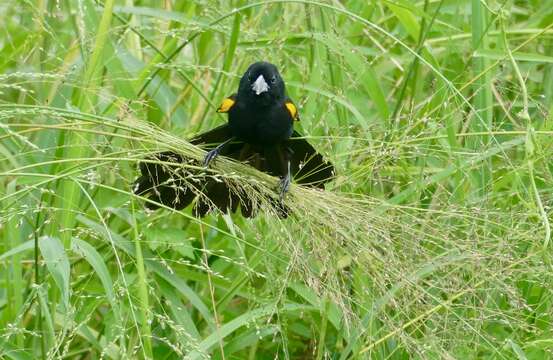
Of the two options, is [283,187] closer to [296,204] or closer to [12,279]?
[296,204]

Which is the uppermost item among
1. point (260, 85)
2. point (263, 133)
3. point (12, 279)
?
point (260, 85)

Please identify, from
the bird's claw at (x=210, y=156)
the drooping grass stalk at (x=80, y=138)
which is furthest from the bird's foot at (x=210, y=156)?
the drooping grass stalk at (x=80, y=138)

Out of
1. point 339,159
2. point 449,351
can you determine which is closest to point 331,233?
point 449,351

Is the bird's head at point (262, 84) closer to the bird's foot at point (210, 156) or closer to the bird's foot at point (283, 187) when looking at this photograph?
the bird's foot at point (210, 156)

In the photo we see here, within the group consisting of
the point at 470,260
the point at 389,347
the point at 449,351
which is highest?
the point at 470,260

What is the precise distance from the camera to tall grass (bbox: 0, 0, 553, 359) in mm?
2186

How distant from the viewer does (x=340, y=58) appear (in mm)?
3033

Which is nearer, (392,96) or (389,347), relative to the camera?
(389,347)

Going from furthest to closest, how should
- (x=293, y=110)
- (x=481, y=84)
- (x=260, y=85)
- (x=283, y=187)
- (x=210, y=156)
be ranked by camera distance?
1. (x=293, y=110)
2. (x=260, y=85)
3. (x=481, y=84)
4. (x=210, y=156)
5. (x=283, y=187)

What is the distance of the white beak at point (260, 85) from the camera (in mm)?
2969

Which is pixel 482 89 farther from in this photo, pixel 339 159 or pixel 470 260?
pixel 470 260

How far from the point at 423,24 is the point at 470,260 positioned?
1.08 metres

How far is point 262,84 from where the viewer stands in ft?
9.78

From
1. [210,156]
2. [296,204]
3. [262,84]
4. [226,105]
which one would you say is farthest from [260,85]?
[296,204]
